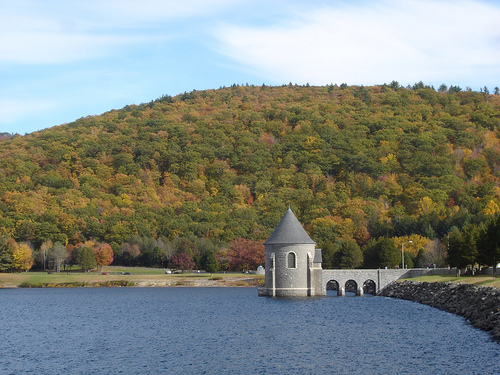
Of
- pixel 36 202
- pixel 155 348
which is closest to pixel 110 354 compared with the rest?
pixel 155 348

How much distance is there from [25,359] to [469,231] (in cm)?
5413

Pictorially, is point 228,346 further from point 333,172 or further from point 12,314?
point 333,172

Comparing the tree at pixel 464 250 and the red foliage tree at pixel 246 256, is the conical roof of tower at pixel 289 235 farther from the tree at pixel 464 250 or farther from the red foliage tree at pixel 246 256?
the red foliage tree at pixel 246 256

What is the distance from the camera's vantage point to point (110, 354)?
3978 centimetres

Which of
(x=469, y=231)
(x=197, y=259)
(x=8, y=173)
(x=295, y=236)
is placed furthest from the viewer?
(x=8, y=173)

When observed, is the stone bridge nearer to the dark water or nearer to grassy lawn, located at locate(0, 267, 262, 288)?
the dark water

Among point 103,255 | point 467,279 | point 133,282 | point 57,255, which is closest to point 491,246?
point 467,279

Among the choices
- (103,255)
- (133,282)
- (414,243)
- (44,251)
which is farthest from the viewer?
(103,255)

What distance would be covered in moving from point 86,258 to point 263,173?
181 ft

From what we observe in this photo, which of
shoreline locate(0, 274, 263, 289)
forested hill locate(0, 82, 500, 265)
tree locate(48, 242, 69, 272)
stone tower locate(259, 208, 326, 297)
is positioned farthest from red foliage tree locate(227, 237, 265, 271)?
stone tower locate(259, 208, 326, 297)

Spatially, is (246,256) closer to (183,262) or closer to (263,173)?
(183,262)

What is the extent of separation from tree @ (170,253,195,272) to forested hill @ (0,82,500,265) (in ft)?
15.0

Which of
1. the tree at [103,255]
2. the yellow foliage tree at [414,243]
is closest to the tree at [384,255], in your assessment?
the yellow foliage tree at [414,243]

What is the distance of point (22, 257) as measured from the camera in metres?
116
